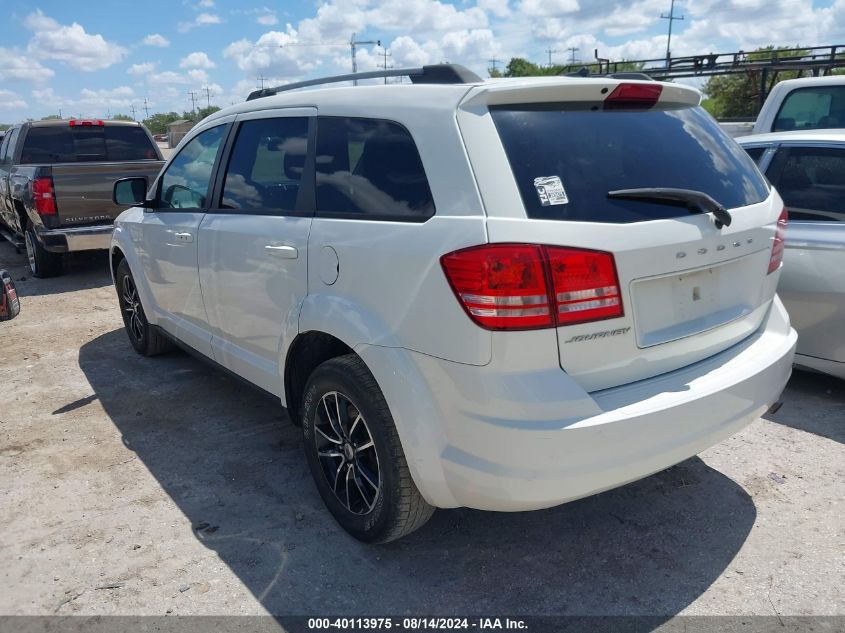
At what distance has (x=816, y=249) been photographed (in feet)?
13.5

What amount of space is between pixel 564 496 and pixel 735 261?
119 cm

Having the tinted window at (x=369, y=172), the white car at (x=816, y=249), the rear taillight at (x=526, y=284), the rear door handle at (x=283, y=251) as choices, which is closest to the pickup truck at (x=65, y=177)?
the rear door handle at (x=283, y=251)

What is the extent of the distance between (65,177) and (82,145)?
142 cm

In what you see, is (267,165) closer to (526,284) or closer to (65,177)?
(526,284)

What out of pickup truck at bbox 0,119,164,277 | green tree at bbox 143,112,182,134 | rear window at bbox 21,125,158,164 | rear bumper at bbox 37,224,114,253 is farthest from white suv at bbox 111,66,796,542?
green tree at bbox 143,112,182,134

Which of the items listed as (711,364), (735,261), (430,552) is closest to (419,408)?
(430,552)

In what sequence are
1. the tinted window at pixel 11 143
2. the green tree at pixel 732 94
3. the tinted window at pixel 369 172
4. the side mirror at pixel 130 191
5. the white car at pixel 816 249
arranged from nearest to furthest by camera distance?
the tinted window at pixel 369 172
the white car at pixel 816 249
the side mirror at pixel 130 191
the tinted window at pixel 11 143
the green tree at pixel 732 94

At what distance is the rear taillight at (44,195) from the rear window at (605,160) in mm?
7309

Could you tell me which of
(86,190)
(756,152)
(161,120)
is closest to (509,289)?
(756,152)

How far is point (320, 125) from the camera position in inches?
125

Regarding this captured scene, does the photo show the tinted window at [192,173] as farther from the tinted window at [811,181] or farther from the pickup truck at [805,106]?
the pickup truck at [805,106]

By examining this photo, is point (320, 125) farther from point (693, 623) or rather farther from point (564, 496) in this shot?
point (693, 623)

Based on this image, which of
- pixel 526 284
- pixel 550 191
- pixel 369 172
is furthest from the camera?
pixel 369 172

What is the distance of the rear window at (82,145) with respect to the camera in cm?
919
